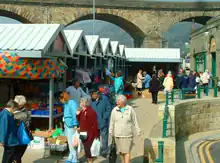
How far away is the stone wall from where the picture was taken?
14.8 metres

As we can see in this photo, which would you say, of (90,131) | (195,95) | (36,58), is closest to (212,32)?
(195,95)

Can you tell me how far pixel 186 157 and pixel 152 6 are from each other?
32227 millimetres

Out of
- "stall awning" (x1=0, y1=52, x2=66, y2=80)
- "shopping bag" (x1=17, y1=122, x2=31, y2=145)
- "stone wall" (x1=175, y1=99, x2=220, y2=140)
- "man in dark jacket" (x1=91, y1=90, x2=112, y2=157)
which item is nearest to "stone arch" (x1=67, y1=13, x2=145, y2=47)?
"stone wall" (x1=175, y1=99, x2=220, y2=140)

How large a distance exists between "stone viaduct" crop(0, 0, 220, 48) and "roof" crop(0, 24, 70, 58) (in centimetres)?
2819

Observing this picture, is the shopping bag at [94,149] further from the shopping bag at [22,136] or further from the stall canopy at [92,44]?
the stall canopy at [92,44]

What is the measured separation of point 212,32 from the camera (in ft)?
85.8

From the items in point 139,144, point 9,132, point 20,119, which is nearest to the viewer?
point 9,132

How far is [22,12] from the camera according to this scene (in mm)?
37312

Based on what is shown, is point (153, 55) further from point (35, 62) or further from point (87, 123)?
point (87, 123)

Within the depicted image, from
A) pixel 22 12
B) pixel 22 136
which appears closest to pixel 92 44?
pixel 22 136

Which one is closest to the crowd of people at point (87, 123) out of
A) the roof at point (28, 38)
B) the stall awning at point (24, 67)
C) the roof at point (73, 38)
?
the stall awning at point (24, 67)

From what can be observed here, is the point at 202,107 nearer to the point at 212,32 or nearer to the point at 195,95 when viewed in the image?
the point at 195,95

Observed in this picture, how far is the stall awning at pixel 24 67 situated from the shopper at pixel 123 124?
2874 mm

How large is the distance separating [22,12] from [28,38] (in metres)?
29.4
